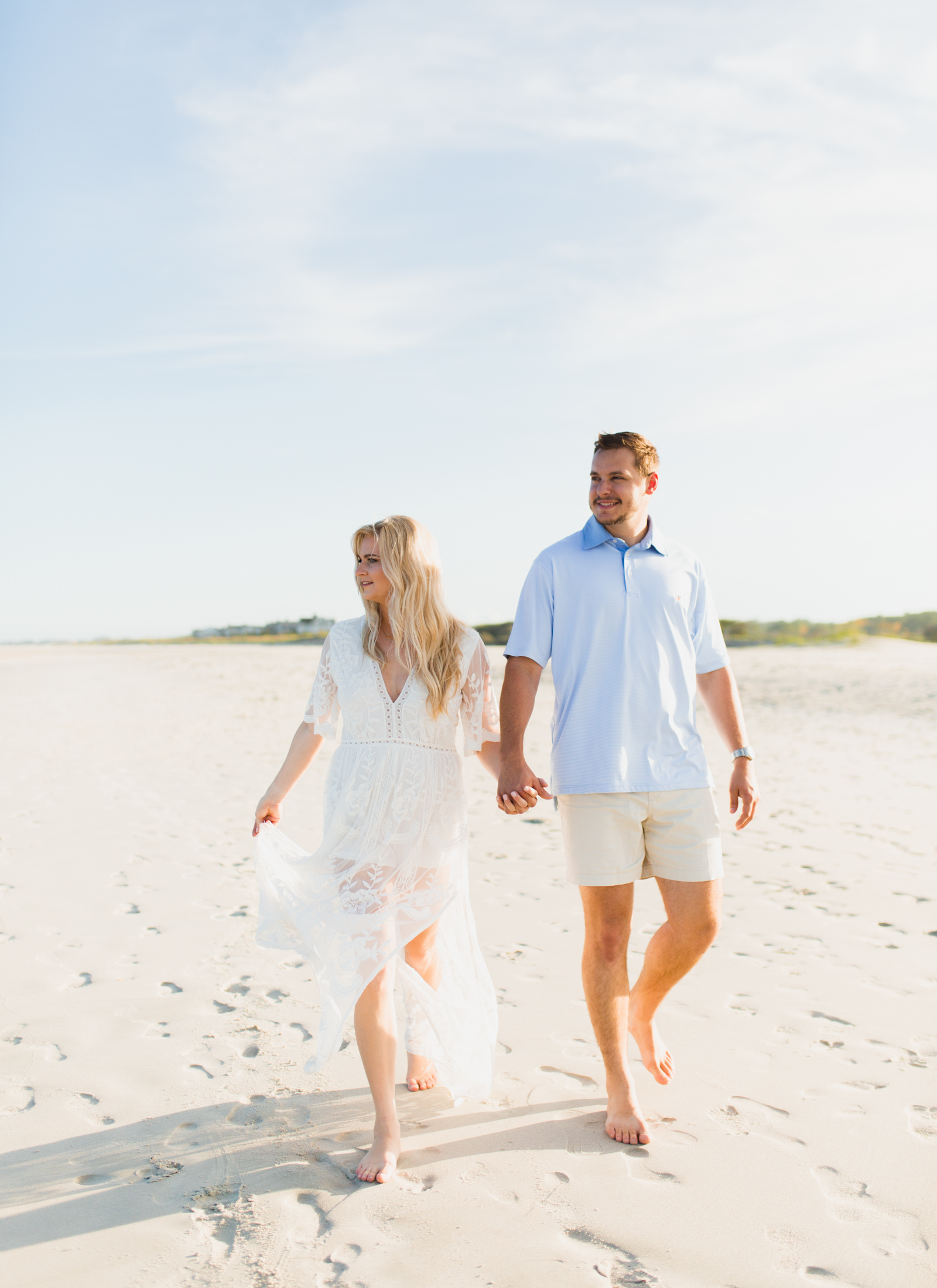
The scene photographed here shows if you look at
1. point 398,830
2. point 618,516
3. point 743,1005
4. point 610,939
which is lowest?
point 743,1005

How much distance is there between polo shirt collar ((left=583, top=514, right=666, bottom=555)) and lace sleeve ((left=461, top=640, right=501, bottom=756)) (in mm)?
521

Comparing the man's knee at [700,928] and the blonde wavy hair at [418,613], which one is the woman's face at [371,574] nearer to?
the blonde wavy hair at [418,613]

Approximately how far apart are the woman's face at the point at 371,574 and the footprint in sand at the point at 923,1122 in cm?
242

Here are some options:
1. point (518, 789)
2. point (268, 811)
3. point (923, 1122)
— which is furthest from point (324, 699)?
point (923, 1122)

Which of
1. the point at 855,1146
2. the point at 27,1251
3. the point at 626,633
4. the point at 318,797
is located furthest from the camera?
the point at 318,797

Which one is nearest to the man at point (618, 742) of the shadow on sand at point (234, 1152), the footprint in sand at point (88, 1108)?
the shadow on sand at point (234, 1152)

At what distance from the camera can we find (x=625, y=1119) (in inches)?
118

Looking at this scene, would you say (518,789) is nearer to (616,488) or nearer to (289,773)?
(289,773)

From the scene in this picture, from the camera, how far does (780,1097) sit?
3.25 meters

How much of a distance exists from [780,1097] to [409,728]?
1.79 m

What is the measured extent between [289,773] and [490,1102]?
1.33 metres

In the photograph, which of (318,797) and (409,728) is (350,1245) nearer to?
(409,728)

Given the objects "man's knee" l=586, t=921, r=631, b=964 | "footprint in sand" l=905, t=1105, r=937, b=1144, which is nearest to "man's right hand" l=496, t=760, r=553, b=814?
"man's knee" l=586, t=921, r=631, b=964

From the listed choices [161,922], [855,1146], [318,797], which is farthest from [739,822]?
[318,797]
